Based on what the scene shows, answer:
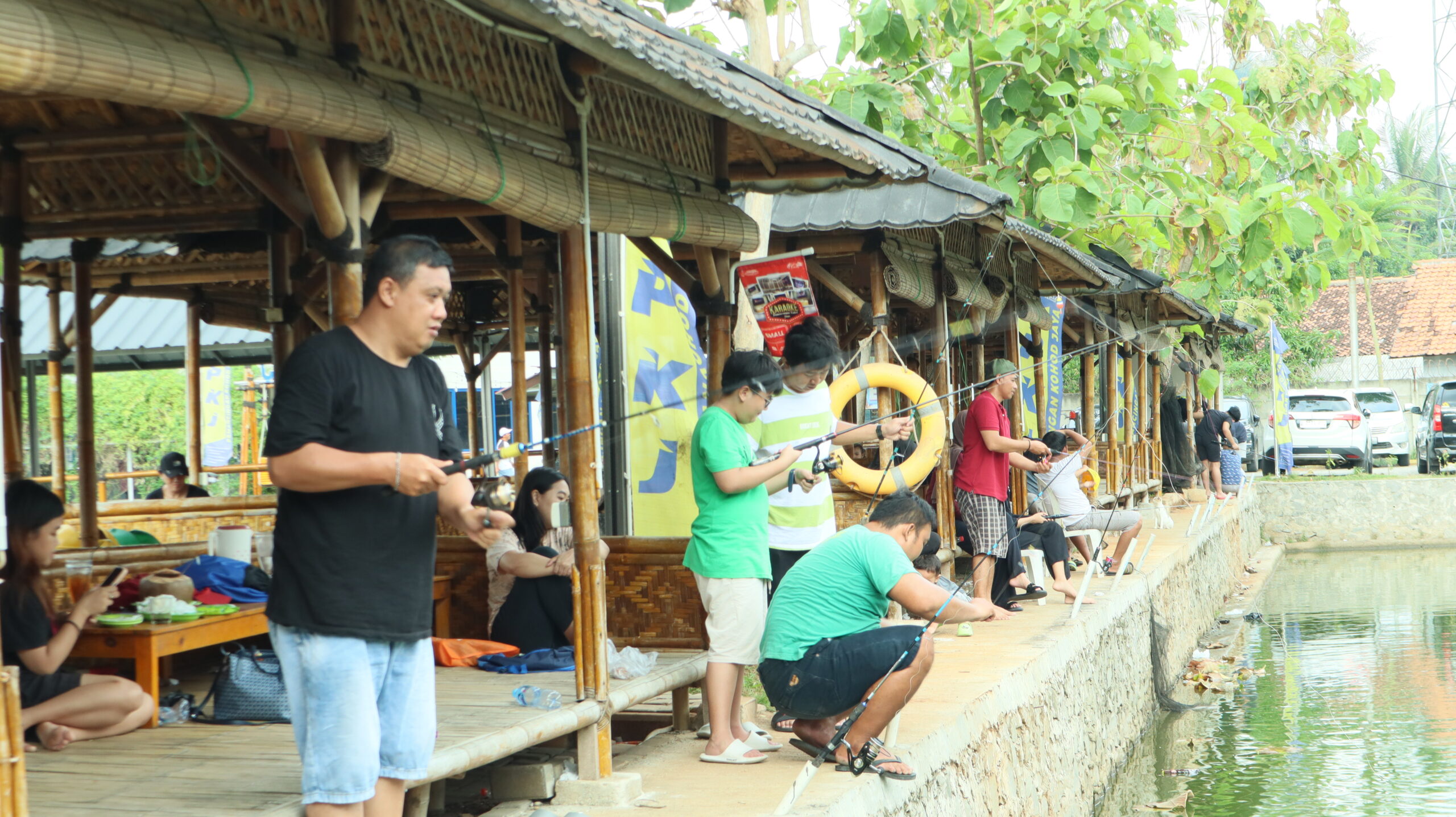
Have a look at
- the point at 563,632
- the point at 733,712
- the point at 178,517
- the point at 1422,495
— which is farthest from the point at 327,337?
the point at 1422,495

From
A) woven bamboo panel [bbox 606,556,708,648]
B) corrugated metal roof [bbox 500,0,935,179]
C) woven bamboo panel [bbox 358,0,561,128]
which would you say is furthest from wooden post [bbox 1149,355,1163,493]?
woven bamboo panel [bbox 358,0,561,128]

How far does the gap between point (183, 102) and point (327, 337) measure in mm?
651

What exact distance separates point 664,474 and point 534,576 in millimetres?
1209

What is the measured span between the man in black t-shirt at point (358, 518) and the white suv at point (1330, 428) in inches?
965

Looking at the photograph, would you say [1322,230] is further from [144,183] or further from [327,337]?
[327,337]

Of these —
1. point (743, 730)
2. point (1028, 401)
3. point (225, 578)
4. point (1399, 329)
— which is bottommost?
point (743, 730)

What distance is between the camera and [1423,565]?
19281 mm

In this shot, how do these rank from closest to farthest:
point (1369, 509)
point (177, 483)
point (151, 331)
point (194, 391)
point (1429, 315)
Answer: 1. point (177, 483)
2. point (194, 391)
3. point (151, 331)
4. point (1369, 509)
5. point (1429, 315)

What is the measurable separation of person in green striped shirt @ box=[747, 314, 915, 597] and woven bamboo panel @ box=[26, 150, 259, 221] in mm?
2548

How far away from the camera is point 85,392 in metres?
7.56

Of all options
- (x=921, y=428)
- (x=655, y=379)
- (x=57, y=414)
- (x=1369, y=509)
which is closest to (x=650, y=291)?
(x=655, y=379)

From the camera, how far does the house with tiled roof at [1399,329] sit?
33.7 meters

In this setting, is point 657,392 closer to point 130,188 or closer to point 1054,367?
point 130,188

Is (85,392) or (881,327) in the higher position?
(881,327)
